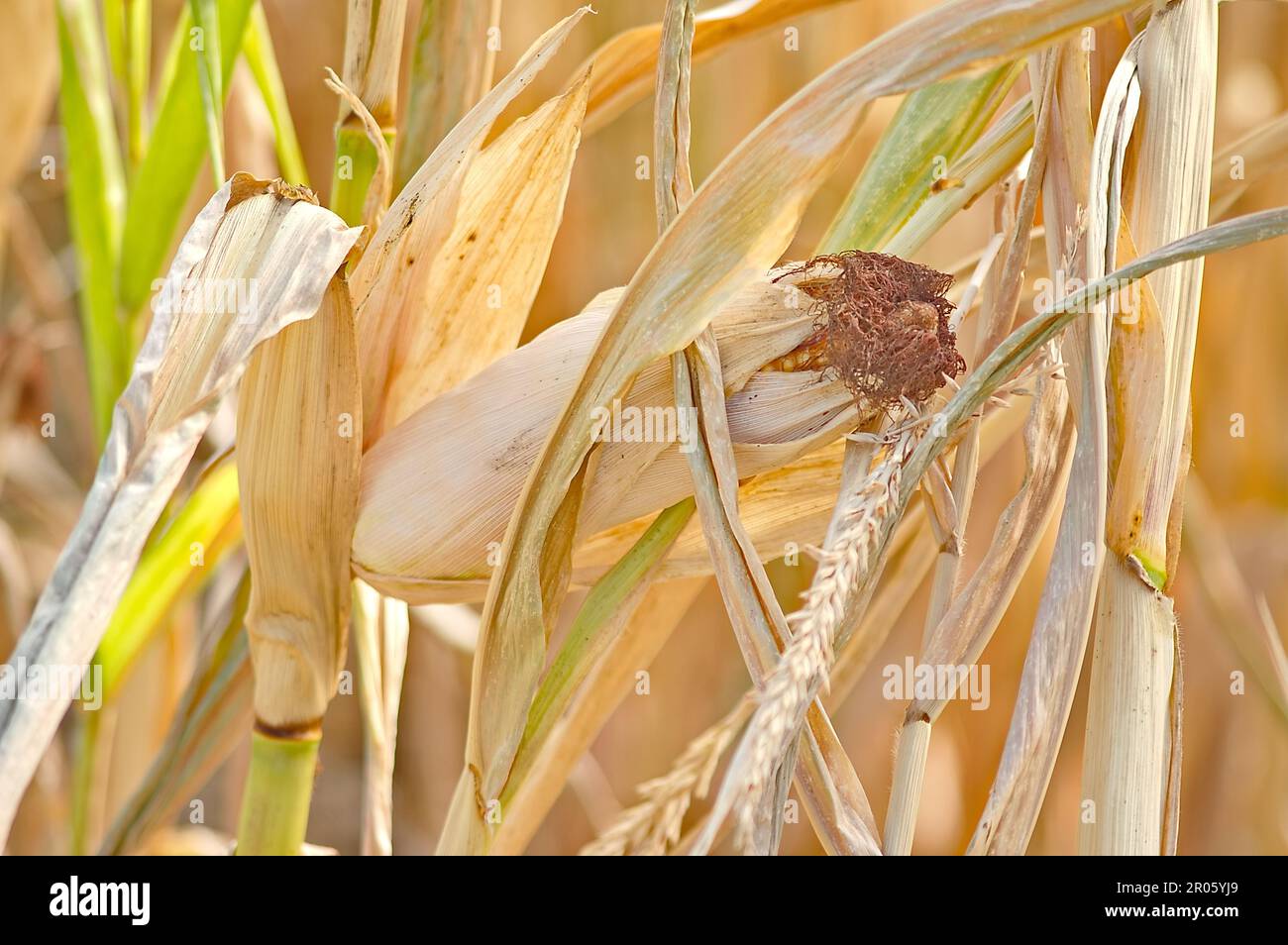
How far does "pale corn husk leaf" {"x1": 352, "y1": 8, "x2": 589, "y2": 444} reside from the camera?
34 centimetres

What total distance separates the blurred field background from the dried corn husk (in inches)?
12.9

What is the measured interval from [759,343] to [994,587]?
0.10 meters

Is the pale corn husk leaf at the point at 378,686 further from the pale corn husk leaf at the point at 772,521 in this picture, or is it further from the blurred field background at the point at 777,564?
the blurred field background at the point at 777,564

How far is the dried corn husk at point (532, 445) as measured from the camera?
1.04ft

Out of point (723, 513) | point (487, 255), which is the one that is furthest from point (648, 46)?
point (723, 513)

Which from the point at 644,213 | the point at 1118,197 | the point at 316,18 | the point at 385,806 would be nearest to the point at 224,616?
the point at 385,806

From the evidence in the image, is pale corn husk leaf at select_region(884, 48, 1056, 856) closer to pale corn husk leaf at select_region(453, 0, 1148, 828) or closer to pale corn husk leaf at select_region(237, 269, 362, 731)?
pale corn husk leaf at select_region(453, 0, 1148, 828)

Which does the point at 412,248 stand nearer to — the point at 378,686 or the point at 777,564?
the point at 378,686

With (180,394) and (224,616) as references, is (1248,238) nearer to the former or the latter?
(180,394)

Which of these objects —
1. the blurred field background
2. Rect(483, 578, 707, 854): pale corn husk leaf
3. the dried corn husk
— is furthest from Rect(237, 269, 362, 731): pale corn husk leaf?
the blurred field background

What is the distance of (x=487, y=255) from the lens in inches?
14.9

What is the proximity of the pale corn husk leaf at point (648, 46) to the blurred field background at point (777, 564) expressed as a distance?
0.85ft

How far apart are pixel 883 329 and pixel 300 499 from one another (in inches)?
7.5

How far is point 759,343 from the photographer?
0.32 m
